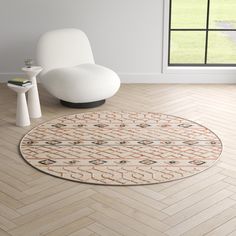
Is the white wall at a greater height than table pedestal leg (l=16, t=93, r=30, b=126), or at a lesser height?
greater

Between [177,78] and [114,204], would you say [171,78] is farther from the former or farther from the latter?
[114,204]

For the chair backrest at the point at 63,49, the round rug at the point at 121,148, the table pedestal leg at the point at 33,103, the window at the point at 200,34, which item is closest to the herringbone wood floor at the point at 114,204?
the round rug at the point at 121,148

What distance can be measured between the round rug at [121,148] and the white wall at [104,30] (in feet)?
4.03

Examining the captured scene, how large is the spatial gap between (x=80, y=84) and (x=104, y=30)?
127cm

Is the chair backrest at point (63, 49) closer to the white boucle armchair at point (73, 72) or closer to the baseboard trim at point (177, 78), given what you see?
the white boucle armchair at point (73, 72)

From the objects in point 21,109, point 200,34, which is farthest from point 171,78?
point 200,34

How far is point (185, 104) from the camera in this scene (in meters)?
5.83

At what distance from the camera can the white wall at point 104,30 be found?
21.0ft

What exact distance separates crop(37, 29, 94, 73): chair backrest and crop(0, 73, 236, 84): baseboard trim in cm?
70

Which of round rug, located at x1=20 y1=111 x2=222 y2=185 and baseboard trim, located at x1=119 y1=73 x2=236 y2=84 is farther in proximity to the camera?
baseboard trim, located at x1=119 y1=73 x2=236 y2=84

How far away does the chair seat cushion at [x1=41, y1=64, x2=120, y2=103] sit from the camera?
5.46 metres

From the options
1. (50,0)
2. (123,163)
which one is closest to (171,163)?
A: (123,163)

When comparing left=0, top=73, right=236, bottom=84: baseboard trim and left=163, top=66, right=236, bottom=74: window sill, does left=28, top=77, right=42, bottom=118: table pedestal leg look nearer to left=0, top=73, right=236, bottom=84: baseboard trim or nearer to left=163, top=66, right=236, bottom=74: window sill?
left=0, top=73, right=236, bottom=84: baseboard trim

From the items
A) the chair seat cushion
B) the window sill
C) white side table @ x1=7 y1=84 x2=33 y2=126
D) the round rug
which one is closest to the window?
the window sill
